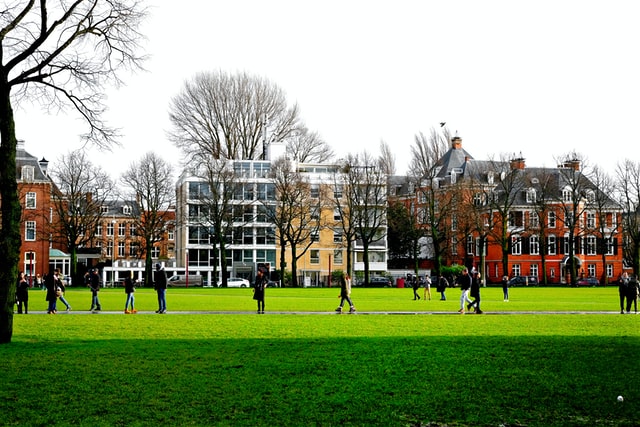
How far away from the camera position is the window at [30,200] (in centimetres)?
9238

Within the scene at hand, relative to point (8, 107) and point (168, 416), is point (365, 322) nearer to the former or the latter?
point (8, 107)

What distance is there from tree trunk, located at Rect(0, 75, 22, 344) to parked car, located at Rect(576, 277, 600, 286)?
292 feet

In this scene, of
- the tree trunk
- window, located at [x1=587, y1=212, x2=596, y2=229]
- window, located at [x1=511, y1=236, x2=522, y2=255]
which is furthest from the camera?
window, located at [x1=511, y1=236, x2=522, y2=255]

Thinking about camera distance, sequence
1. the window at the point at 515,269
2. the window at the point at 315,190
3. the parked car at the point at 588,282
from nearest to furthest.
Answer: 1. the parked car at the point at 588,282
2. the window at the point at 315,190
3. the window at the point at 515,269

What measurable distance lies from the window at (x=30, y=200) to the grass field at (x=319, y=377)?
239 feet

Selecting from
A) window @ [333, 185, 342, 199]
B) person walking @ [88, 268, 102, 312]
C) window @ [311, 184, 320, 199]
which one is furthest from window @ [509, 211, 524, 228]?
person walking @ [88, 268, 102, 312]

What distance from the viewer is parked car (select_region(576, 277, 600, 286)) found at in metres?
99.8

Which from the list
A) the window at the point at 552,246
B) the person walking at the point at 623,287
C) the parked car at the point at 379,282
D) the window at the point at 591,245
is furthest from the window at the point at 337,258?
the person walking at the point at 623,287

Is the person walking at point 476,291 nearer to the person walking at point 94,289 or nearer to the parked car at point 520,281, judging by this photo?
the person walking at point 94,289

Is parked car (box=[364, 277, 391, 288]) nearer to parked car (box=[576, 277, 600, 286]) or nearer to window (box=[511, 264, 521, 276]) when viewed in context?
window (box=[511, 264, 521, 276])

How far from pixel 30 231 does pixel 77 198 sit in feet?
52.9

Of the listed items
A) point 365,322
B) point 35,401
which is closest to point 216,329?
point 365,322

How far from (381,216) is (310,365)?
73537mm

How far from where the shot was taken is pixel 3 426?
10617 millimetres
